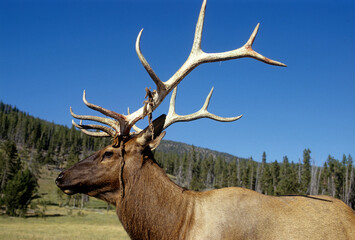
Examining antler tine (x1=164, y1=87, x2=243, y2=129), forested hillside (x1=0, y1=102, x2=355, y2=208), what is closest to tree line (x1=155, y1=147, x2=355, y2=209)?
forested hillside (x1=0, y1=102, x2=355, y2=208)

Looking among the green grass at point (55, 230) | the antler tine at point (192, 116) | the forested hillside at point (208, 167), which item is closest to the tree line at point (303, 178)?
the forested hillside at point (208, 167)

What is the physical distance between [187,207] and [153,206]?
47cm

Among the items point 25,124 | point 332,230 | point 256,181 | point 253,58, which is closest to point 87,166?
point 253,58

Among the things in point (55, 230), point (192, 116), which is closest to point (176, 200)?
point (192, 116)

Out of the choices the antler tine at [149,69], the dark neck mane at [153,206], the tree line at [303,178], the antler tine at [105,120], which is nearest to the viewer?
the dark neck mane at [153,206]

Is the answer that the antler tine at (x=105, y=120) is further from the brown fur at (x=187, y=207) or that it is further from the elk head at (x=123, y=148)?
the brown fur at (x=187, y=207)

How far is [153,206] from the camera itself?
4391 mm

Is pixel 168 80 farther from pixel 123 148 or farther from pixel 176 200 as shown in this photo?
pixel 176 200

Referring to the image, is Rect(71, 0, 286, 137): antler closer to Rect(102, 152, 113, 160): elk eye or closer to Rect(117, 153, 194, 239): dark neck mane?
Rect(102, 152, 113, 160): elk eye

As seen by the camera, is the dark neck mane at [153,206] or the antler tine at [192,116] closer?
the dark neck mane at [153,206]

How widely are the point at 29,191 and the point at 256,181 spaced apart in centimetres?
8046

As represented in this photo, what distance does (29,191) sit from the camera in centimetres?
4406

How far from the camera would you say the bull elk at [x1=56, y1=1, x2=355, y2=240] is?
12.4 ft

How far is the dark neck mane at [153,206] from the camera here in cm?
423
